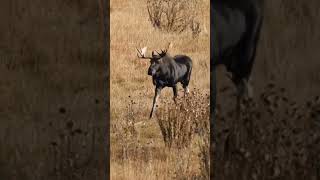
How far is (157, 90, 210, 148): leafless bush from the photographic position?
587cm

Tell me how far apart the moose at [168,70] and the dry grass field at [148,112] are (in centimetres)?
4

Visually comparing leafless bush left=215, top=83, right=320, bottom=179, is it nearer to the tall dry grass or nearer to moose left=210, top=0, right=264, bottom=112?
moose left=210, top=0, right=264, bottom=112

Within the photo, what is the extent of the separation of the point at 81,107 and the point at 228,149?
1361 millimetres

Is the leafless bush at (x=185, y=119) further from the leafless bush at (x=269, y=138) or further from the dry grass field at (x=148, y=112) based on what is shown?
the leafless bush at (x=269, y=138)

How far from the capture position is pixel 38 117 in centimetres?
569

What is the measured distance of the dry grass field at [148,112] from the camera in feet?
19.0

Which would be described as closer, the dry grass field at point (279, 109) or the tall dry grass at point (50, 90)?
the tall dry grass at point (50, 90)

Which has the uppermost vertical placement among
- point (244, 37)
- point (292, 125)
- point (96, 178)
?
point (244, 37)

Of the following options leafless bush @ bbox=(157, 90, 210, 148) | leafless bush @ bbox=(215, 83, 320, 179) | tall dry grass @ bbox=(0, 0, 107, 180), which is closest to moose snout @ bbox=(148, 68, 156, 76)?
leafless bush @ bbox=(157, 90, 210, 148)

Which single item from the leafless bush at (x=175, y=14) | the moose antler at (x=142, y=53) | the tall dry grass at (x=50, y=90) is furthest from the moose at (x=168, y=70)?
the tall dry grass at (x=50, y=90)

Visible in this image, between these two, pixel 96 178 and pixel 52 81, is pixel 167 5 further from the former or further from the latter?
pixel 96 178

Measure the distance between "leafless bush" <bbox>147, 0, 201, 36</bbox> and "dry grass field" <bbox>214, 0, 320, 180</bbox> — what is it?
0.50 metres

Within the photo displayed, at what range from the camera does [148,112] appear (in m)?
5.87

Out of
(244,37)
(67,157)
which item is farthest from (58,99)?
(244,37)
